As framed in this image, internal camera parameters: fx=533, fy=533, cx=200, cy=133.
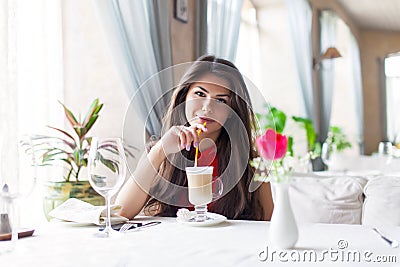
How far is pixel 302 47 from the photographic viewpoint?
5504 millimetres

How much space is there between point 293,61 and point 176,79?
4.22m

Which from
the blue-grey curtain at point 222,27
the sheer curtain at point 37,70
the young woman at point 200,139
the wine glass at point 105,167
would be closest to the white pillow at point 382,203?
the young woman at point 200,139

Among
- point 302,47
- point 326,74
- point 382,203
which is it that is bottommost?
point 382,203

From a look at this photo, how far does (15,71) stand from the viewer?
217cm

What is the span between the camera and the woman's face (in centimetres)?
143

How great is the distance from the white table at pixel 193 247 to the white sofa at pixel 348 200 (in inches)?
25.0

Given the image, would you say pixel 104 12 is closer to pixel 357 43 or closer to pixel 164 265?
pixel 164 265

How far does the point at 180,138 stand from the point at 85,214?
0.33 meters

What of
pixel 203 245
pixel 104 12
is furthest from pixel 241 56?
pixel 203 245

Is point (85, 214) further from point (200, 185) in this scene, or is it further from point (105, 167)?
point (200, 185)

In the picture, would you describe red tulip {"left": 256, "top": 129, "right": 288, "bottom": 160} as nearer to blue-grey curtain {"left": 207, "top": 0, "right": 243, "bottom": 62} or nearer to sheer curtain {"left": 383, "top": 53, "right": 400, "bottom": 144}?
blue-grey curtain {"left": 207, "top": 0, "right": 243, "bottom": 62}

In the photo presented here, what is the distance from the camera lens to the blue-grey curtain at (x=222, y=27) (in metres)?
3.54

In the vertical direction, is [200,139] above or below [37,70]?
below

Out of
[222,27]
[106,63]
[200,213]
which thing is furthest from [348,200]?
[222,27]
